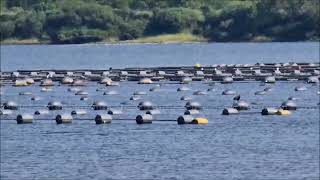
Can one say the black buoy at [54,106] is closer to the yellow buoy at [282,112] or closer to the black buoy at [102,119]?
the black buoy at [102,119]

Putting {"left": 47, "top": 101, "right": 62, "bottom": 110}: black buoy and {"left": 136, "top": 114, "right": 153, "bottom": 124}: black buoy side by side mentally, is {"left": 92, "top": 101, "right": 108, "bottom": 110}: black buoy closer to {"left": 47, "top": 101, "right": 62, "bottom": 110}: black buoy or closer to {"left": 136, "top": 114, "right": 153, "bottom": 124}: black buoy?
{"left": 47, "top": 101, "right": 62, "bottom": 110}: black buoy

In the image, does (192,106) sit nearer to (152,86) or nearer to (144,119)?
(144,119)

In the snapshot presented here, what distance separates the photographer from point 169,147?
244 ft

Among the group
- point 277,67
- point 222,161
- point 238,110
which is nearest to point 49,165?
point 222,161

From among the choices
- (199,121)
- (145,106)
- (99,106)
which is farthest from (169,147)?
(99,106)

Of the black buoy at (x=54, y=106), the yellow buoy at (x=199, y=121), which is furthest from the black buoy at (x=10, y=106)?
the yellow buoy at (x=199, y=121)

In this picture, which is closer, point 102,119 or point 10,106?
point 102,119

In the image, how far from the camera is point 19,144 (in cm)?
7744

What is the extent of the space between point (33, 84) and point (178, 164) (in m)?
58.7

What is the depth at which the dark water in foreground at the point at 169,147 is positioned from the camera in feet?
212

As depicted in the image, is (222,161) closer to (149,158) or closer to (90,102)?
(149,158)

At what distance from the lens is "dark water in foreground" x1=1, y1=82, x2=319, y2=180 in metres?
64.6

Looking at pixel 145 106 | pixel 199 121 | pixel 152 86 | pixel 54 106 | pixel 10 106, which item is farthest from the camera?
pixel 152 86

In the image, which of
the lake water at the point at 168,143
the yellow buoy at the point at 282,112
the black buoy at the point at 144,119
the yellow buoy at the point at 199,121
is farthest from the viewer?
the yellow buoy at the point at 282,112
